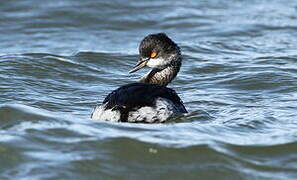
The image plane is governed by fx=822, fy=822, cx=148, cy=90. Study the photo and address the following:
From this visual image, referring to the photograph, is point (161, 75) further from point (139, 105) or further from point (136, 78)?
point (136, 78)

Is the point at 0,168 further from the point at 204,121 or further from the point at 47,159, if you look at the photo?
the point at 204,121

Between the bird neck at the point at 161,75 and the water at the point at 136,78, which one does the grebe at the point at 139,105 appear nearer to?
the water at the point at 136,78

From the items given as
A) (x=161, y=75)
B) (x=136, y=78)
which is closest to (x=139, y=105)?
(x=161, y=75)

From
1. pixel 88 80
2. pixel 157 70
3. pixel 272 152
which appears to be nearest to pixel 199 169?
pixel 272 152

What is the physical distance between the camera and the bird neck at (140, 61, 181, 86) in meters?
8.58

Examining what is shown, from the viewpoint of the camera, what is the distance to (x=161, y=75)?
862 cm

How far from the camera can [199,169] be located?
21.0ft

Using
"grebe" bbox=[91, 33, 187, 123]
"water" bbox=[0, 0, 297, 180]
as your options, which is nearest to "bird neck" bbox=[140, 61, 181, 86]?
"water" bbox=[0, 0, 297, 180]

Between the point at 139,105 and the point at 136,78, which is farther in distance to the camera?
the point at 136,78

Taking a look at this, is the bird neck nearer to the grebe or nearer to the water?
the water

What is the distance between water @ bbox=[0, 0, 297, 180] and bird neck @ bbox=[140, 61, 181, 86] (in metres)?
0.44

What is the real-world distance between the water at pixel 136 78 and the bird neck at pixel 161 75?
0.44 metres

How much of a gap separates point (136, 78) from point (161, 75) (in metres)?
2.08

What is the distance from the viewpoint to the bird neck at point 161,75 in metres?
8.58
